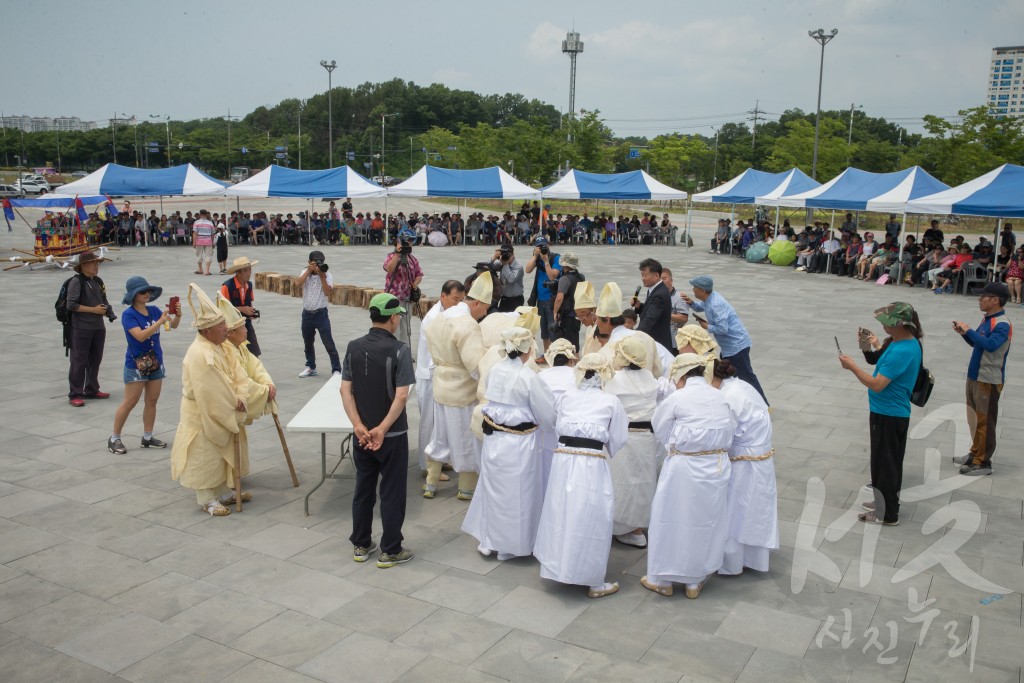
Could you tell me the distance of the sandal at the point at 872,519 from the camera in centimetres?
613

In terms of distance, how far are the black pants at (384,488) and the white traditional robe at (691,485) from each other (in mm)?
1669

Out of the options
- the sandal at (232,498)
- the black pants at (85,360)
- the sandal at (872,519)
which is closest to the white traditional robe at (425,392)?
the sandal at (232,498)

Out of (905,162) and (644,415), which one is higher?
(905,162)

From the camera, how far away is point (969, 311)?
1708 centimetres

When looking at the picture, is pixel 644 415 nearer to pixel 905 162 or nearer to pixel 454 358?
pixel 454 358

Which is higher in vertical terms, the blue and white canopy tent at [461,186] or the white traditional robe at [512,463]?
the blue and white canopy tent at [461,186]

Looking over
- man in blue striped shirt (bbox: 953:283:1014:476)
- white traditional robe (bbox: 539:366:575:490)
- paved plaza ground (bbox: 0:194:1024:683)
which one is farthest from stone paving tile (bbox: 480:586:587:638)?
man in blue striped shirt (bbox: 953:283:1014:476)

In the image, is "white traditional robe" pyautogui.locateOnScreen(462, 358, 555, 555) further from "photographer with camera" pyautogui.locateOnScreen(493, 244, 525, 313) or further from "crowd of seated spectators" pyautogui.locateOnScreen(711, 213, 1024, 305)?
"crowd of seated spectators" pyautogui.locateOnScreen(711, 213, 1024, 305)

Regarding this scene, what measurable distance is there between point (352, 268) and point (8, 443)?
47.9 feet

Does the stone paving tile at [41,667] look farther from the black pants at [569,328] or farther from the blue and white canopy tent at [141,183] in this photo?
the blue and white canopy tent at [141,183]

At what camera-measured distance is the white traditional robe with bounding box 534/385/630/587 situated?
483 cm

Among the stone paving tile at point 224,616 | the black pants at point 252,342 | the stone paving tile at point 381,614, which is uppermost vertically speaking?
the black pants at point 252,342

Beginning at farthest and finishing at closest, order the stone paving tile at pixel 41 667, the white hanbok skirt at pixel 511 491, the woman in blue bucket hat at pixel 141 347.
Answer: the woman in blue bucket hat at pixel 141 347, the white hanbok skirt at pixel 511 491, the stone paving tile at pixel 41 667

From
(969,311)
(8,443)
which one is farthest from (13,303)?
(969,311)
